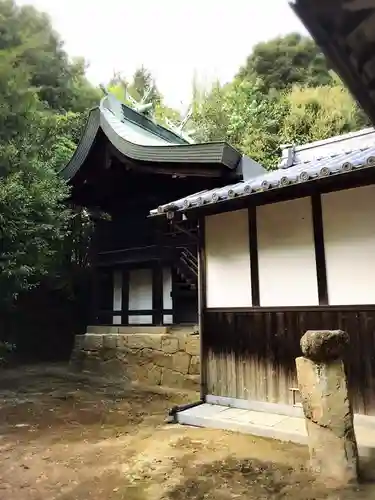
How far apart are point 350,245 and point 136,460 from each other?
396 cm

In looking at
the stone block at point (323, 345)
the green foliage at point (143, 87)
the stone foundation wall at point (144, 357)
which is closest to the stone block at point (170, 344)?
the stone foundation wall at point (144, 357)

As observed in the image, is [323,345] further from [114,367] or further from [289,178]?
[114,367]

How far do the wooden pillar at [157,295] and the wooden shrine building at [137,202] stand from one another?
0.09 feet

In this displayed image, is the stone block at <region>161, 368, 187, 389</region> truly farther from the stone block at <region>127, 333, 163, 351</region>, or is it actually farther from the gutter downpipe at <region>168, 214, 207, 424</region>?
the gutter downpipe at <region>168, 214, 207, 424</region>

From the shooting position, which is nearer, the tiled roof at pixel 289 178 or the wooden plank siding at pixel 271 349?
the tiled roof at pixel 289 178

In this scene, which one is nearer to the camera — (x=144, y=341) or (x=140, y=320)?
(x=144, y=341)

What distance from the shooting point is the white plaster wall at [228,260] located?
22.1ft

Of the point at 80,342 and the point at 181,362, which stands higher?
the point at 80,342

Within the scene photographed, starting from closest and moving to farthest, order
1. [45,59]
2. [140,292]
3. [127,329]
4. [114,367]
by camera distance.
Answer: [114,367], [127,329], [140,292], [45,59]

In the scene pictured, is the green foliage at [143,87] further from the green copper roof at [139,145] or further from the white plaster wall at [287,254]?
the white plaster wall at [287,254]

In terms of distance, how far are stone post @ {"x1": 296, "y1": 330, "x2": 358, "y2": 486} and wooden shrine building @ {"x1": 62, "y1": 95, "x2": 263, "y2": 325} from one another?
592cm

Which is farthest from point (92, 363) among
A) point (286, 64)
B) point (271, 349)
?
point (286, 64)

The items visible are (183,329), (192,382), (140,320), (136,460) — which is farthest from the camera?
(140,320)

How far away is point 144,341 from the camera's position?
10383 millimetres
